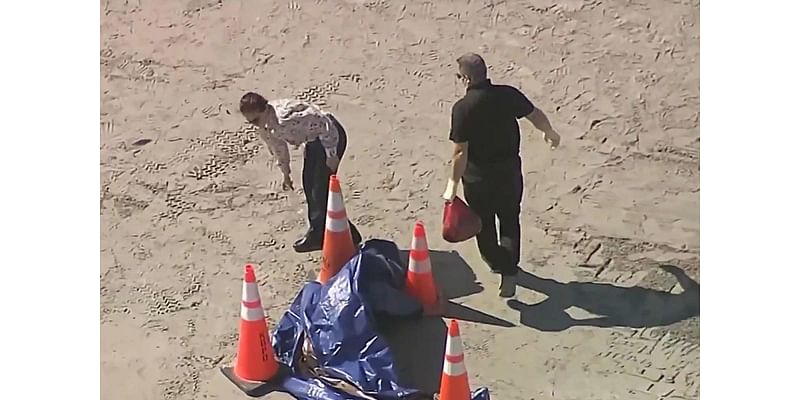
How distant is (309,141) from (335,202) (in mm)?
660

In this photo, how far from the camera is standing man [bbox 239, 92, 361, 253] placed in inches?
233

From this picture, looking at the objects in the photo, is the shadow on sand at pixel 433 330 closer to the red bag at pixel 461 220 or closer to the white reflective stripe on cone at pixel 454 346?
the red bag at pixel 461 220

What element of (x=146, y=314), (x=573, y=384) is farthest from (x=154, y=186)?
(x=573, y=384)

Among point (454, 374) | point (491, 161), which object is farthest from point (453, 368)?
point (491, 161)

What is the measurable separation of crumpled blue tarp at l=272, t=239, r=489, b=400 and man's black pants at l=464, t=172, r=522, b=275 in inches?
20.8

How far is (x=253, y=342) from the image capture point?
199 inches

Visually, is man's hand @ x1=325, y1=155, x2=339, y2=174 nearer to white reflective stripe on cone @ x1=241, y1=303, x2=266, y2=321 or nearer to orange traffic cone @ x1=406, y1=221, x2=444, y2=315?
orange traffic cone @ x1=406, y1=221, x2=444, y2=315

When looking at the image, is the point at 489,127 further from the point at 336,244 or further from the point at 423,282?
the point at 336,244

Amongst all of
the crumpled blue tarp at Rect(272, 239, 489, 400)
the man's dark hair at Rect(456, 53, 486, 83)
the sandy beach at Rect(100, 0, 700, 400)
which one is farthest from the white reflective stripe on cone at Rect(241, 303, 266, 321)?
the man's dark hair at Rect(456, 53, 486, 83)

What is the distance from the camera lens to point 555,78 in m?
6.79

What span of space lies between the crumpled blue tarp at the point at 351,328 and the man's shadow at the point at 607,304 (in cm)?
61

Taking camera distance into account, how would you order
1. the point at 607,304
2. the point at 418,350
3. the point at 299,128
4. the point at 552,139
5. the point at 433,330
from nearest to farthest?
the point at 418,350 → the point at 433,330 → the point at 607,304 → the point at 299,128 → the point at 552,139

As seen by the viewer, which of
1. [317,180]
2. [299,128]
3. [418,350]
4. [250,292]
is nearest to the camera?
[250,292]

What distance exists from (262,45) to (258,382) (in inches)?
113
